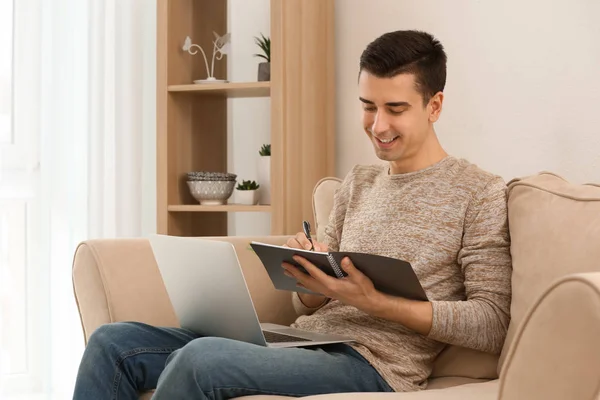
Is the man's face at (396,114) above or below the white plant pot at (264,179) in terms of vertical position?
above

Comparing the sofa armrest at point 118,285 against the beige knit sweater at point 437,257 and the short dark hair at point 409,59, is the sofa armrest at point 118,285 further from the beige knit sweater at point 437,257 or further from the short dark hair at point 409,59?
the short dark hair at point 409,59

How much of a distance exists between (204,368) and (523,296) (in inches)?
23.7

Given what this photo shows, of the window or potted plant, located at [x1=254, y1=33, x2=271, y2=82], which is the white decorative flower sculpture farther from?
the window

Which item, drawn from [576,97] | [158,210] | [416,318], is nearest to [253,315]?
[416,318]

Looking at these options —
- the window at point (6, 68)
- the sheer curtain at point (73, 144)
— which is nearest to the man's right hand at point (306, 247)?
the sheer curtain at point (73, 144)

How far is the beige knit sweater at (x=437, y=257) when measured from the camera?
5.13 ft

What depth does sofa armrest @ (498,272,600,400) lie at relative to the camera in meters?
0.79

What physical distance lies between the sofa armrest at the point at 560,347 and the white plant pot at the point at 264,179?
1.82 m

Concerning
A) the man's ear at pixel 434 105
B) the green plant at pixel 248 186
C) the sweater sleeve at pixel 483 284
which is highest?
the man's ear at pixel 434 105

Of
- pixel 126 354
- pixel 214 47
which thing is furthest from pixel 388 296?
pixel 214 47

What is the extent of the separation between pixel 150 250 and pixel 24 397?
124 centimetres

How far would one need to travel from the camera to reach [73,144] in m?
2.92

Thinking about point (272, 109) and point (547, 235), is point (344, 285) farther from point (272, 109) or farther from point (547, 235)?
point (272, 109)

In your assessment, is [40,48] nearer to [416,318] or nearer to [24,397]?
[24,397]
